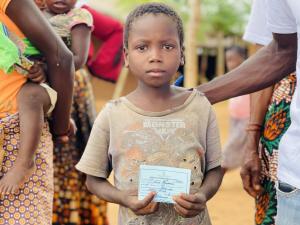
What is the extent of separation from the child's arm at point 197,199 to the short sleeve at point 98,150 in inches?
15.1

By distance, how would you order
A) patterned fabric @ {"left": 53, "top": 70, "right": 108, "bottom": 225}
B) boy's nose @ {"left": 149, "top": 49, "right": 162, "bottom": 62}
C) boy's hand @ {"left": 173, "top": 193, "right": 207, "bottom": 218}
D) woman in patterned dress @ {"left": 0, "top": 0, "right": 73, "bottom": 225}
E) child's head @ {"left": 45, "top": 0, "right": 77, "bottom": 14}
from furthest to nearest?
patterned fabric @ {"left": 53, "top": 70, "right": 108, "bottom": 225} < child's head @ {"left": 45, "top": 0, "right": 77, "bottom": 14} < woman in patterned dress @ {"left": 0, "top": 0, "right": 73, "bottom": 225} < boy's nose @ {"left": 149, "top": 49, "right": 162, "bottom": 62} < boy's hand @ {"left": 173, "top": 193, "right": 207, "bottom": 218}

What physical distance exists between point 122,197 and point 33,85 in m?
0.82

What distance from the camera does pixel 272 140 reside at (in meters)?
3.22

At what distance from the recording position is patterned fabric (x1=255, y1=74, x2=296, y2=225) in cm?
317

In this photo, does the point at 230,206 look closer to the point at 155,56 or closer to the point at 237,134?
the point at 237,134

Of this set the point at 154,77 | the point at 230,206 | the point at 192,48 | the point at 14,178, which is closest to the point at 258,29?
the point at 154,77

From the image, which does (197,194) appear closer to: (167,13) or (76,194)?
(167,13)

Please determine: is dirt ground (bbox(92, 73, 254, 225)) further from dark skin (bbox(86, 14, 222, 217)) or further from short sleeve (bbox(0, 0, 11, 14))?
dark skin (bbox(86, 14, 222, 217))

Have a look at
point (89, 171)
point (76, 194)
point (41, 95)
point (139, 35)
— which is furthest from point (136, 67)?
point (76, 194)

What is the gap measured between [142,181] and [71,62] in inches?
37.7

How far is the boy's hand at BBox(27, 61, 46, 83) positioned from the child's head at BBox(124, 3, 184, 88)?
61cm

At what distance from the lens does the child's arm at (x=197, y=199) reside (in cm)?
238

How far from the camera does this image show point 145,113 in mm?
2559

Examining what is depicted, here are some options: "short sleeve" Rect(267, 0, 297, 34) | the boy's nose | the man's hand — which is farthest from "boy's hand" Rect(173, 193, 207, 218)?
the man's hand
